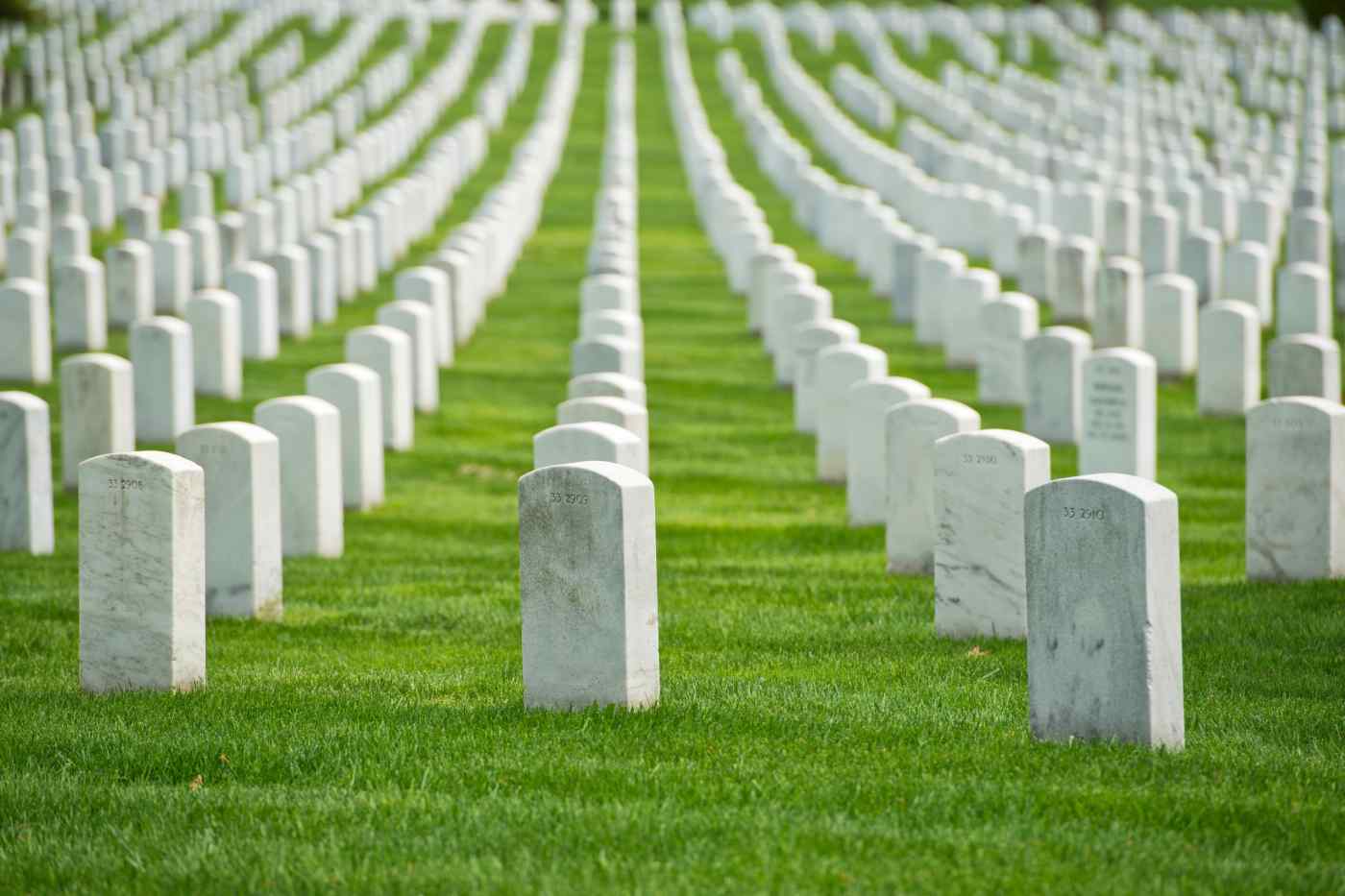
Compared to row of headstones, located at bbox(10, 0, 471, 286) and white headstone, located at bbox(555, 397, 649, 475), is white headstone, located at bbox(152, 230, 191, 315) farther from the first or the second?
white headstone, located at bbox(555, 397, 649, 475)

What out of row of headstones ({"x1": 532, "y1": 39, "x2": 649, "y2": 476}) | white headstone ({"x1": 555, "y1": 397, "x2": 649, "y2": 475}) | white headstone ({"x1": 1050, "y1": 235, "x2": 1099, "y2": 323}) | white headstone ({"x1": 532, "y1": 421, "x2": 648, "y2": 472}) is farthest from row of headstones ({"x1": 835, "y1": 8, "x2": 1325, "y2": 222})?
white headstone ({"x1": 532, "y1": 421, "x2": 648, "y2": 472})

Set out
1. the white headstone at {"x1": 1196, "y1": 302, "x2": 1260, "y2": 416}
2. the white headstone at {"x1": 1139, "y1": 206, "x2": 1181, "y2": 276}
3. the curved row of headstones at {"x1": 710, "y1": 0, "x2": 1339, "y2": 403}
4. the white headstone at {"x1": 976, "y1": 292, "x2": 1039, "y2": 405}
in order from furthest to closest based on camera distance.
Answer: the white headstone at {"x1": 1139, "y1": 206, "x2": 1181, "y2": 276} → the white headstone at {"x1": 976, "y1": 292, "x2": 1039, "y2": 405} → the curved row of headstones at {"x1": 710, "y1": 0, "x2": 1339, "y2": 403} → the white headstone at {"x1": 1196, "y1": 302, "x2": 1260, "y2": 416}

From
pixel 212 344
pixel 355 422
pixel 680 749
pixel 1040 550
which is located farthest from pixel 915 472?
pixel 212 344

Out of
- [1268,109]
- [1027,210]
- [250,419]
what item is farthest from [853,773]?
[1268,109]

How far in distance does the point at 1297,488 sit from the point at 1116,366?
320 cm

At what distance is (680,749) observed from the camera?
23.6 ft

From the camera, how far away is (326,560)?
1194cm

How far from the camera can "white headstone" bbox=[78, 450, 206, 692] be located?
8.26m

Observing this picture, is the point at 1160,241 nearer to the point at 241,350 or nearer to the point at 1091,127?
the point at 241,350

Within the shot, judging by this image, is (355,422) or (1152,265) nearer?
(355,422)

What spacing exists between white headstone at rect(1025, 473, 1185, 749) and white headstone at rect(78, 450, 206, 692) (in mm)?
3432

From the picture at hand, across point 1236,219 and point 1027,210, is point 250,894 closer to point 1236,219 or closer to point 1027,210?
point 1027,210

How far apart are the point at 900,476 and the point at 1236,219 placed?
17661 millimetres

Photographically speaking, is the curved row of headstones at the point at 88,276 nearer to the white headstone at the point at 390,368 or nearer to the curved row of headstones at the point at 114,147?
the curved row of headstones at the point at 114,147
